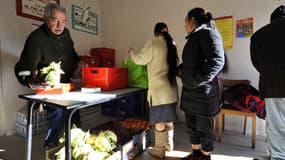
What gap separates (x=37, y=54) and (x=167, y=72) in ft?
4.37

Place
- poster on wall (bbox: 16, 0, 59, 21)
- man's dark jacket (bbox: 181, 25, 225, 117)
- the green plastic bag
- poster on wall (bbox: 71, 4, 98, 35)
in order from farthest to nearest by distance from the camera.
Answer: poster on wall (bbox: 71, 4, 98, 35) → poster on wall (bbox: 16, 0, 59, 21) → the green plastic bag → man's dark jacket (bbox: 181, 25, 225, 117)

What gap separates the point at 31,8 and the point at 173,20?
211cm

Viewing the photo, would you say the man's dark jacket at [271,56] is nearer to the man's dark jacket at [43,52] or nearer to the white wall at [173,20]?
the white wall at [173,20]

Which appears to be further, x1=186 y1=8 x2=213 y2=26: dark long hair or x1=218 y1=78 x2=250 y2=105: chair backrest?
x1=218 y1=78 x2=250 y2=105: chair backrest

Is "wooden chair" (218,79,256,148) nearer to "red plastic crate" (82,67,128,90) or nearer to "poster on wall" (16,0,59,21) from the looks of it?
"red plastic crate" (82,67,128,90)

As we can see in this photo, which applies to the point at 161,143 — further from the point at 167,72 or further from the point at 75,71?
the point at 75,71

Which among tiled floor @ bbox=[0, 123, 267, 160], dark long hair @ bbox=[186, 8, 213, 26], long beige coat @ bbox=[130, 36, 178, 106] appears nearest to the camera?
dark long hair @ bbox=[186, 8, 213, 26]

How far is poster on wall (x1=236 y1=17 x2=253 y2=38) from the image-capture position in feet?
8.18

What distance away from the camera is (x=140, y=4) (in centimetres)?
→ 336

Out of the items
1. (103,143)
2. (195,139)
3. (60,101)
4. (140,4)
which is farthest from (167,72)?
(140,4)

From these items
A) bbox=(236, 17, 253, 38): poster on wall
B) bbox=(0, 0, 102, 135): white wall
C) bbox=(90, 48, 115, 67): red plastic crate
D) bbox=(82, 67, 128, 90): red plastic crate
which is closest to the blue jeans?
bbox=(236, 17, 253, 38): poster on wall

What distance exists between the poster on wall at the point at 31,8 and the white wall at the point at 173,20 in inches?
51.4

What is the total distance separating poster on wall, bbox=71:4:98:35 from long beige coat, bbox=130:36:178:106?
196 cm

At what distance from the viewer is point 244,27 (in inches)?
100.0
